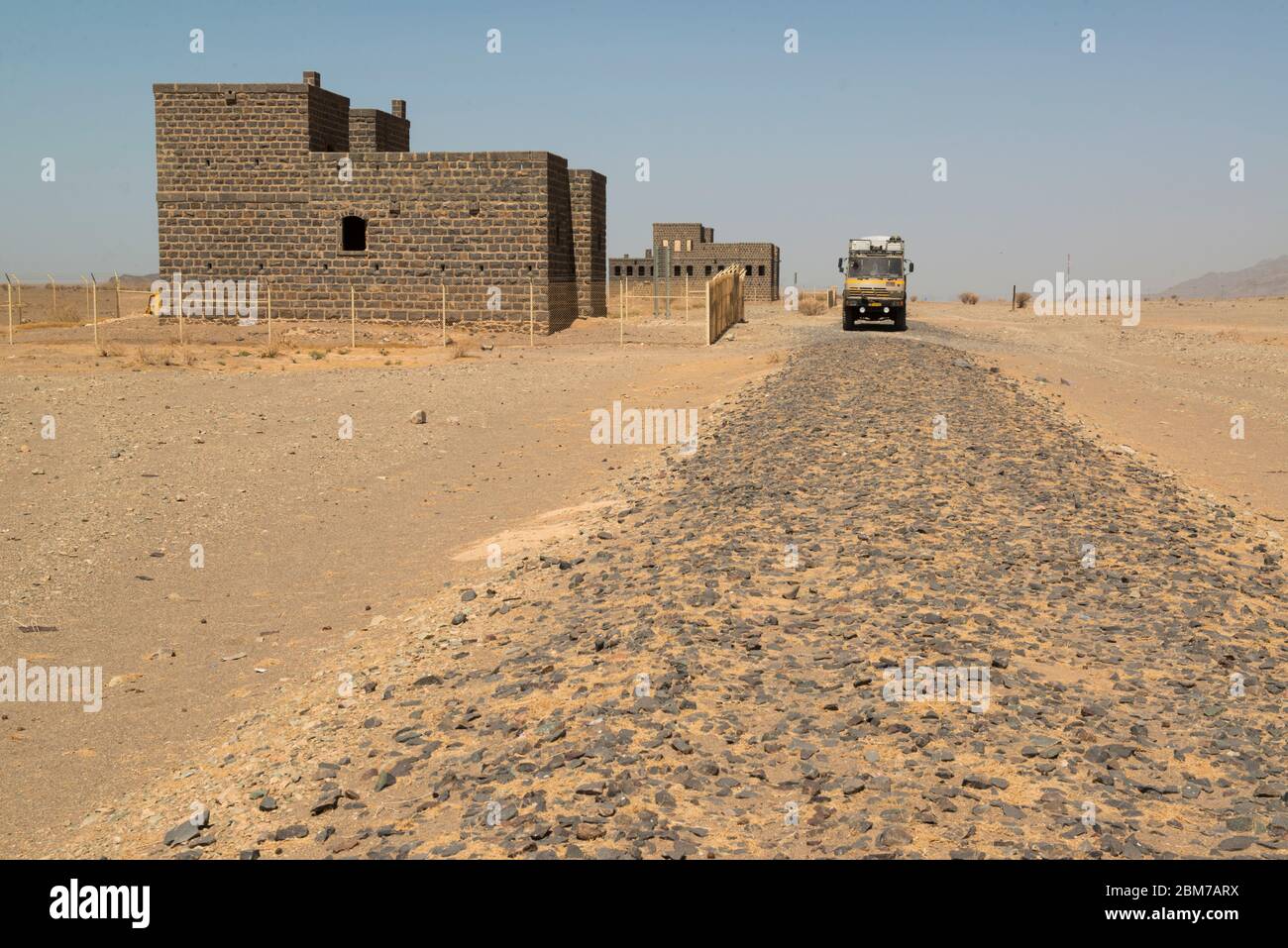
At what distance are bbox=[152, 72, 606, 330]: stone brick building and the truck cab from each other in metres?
9.34

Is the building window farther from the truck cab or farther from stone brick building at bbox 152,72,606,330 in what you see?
the truck cab

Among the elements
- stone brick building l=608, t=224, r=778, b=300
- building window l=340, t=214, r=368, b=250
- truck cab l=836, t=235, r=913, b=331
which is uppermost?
stone brick building l=608, t=224, r=778, b=300

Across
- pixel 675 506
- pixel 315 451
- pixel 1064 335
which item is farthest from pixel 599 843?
pixel 1064 335

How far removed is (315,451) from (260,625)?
7.04 metres

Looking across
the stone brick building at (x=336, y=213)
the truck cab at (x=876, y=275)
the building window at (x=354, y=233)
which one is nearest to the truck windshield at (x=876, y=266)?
the truck cab at (x=876, y=275)

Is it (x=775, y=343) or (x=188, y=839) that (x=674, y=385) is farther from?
(x=188, y=839)

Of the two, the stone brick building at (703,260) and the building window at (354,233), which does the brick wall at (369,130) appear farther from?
the stone brick building at (703,260)

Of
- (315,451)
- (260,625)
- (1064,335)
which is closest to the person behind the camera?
(260,625)

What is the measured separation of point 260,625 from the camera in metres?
9.98

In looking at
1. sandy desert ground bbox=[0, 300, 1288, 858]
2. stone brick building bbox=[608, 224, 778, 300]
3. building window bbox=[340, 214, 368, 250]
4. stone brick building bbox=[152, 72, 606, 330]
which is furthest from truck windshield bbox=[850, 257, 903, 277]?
stone brick building bbox=[608, 224, 778, 300]

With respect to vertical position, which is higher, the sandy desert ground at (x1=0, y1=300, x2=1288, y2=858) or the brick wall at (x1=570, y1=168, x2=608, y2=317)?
the brick wall at (x1=570, y1=168, x2=608, y2=317)

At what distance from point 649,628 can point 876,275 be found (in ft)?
91.0

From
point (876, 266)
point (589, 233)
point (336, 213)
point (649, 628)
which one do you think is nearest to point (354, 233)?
point (336, 213)

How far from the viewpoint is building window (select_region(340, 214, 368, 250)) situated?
3700 centimetres
